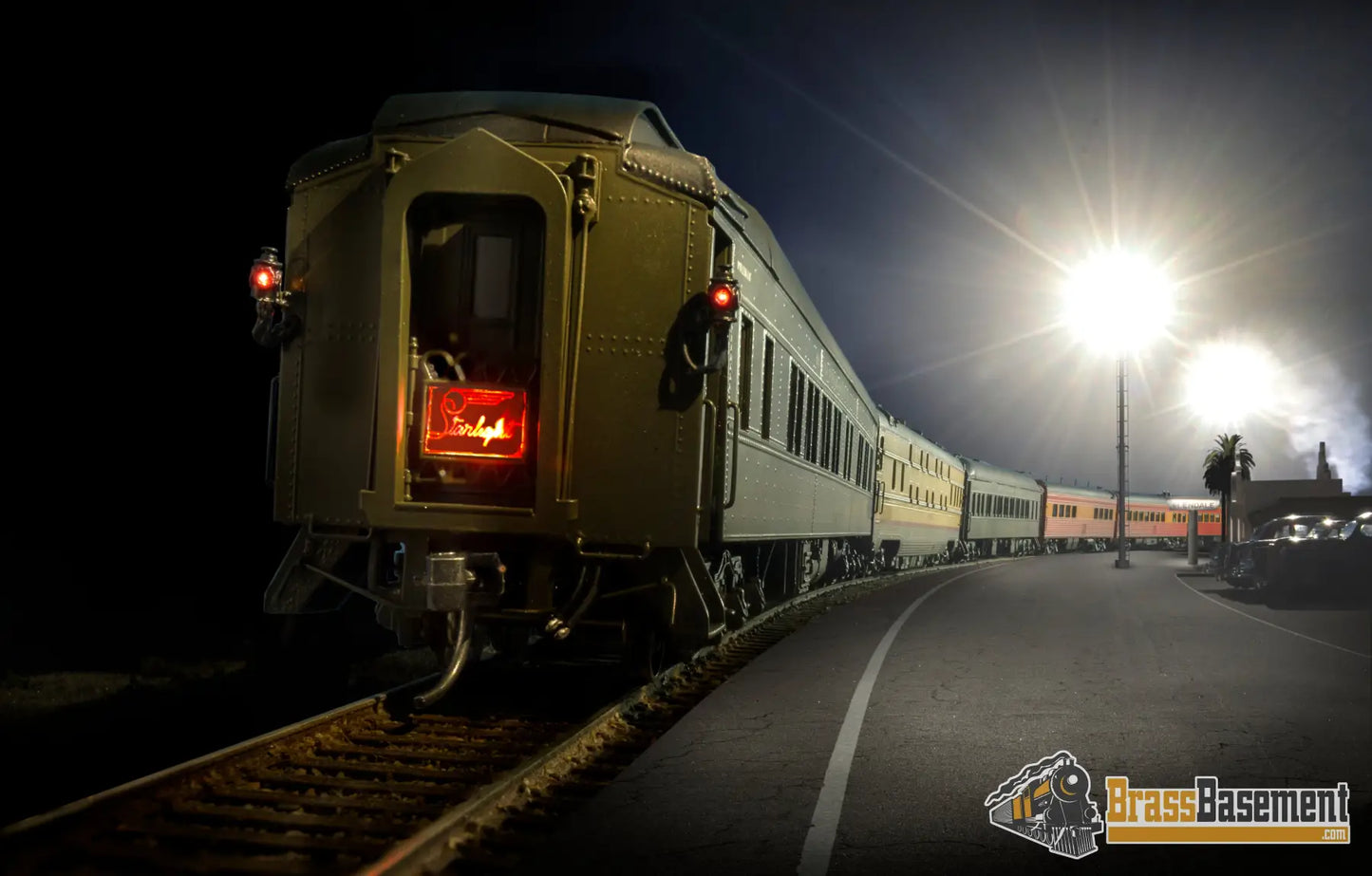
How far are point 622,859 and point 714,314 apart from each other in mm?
3508

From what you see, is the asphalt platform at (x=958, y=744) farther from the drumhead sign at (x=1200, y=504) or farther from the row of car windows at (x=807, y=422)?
the drumhead sign at (x=1200, y=504)

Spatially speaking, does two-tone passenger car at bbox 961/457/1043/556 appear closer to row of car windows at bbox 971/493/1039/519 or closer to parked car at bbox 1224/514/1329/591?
row of car windows at bbox 971/493/1039/519

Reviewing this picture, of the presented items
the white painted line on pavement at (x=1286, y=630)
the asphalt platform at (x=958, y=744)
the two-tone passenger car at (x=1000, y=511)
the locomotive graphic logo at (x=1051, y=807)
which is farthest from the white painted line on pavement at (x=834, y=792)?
the two-tone passenger car at (x=1000, y=511)

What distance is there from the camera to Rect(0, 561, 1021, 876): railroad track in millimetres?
4719

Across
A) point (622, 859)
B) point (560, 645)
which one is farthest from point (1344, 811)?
point (560, 645)

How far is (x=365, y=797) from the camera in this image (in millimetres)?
5828

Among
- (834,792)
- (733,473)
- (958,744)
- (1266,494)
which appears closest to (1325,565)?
(958,744)

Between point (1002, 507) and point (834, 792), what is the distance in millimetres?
43468

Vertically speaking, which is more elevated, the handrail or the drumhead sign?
the drumhead sign

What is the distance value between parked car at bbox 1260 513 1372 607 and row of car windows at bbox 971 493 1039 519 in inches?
776

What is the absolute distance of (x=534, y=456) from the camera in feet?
23.8

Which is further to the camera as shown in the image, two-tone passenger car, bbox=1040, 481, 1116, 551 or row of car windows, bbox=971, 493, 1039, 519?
two-tone passenger car, bbox=1040, 481, 1116, 551

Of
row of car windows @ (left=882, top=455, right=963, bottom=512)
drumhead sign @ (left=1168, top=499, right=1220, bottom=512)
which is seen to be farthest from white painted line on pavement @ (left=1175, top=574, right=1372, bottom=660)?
drumhead sign @ (left=1168, top=499, right=1220, bottom=512)

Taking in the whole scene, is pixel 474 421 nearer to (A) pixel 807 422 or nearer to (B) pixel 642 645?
(B) pixel 642 645
